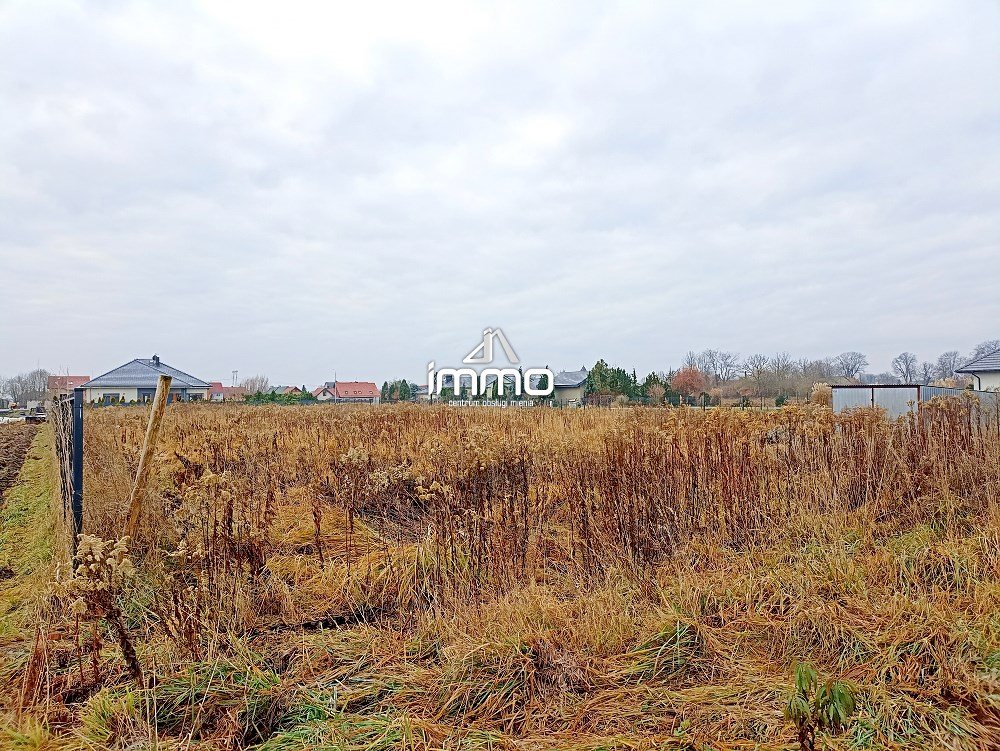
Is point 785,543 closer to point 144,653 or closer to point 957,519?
point 957,519

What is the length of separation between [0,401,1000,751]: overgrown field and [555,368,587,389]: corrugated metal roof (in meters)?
57.2

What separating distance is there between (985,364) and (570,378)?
45.3 meters

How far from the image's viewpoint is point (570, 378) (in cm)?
6638

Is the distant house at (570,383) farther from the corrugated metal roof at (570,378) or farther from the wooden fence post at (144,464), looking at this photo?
the wooden fence post at (144,464)

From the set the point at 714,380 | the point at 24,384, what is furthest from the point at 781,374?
the point at 24,384

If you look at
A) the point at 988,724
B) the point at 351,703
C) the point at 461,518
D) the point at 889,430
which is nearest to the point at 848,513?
the point at 889,430

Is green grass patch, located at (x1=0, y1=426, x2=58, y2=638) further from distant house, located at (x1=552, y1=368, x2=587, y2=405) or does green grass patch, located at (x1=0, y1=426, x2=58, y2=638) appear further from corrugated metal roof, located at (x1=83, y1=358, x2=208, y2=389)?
distant house, located at (x1=552, y1=368, x2=587, y2=405)

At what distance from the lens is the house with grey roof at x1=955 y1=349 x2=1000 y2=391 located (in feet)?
70.6

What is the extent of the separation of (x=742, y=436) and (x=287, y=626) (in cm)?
460

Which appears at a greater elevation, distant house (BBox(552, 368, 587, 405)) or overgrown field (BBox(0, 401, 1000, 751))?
distant house (BBox(552, 368, 587, 405))

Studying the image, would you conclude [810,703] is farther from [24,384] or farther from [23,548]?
[24,384]

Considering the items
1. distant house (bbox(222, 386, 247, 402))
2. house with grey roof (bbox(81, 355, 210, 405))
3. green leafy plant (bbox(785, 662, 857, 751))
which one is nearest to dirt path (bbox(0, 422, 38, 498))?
green leafy plant (bbox(785, 662, 857, 751))

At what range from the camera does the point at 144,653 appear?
3020 mm

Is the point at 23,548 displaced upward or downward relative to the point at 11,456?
downward
